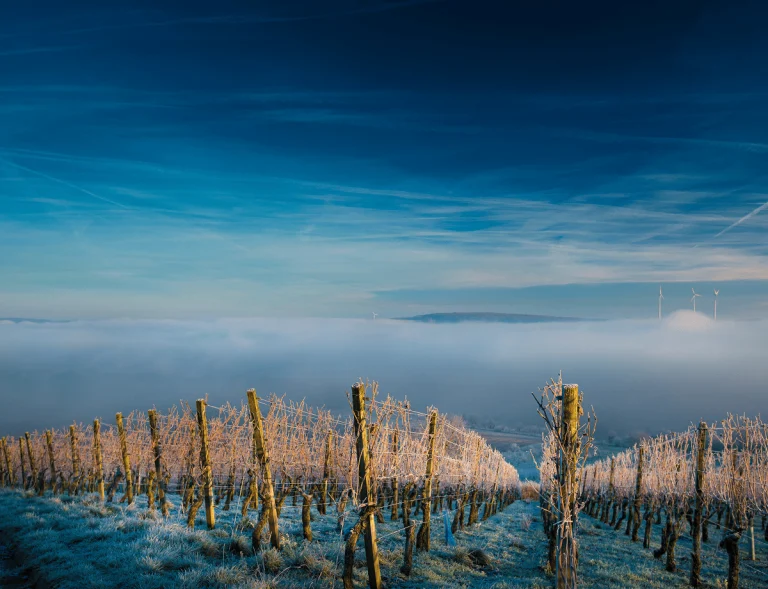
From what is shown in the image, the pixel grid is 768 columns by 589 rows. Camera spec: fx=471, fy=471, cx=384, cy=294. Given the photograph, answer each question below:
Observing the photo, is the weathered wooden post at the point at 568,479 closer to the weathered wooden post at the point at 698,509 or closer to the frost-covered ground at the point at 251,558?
the frost-covered ground at the point at 251,558

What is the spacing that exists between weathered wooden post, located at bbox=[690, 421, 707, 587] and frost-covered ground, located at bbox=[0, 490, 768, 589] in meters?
0.43

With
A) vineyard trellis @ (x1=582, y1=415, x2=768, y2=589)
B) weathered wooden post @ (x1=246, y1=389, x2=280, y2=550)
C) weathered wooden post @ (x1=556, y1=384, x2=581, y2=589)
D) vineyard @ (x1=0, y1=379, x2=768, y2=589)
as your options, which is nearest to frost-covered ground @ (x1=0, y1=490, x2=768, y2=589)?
vineyard @ (x1=0, y1=379, x2=768, y2=589)

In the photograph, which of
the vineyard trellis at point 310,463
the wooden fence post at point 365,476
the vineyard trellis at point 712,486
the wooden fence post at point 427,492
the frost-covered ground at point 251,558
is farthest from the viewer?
the vineyard trellis at point 712,486

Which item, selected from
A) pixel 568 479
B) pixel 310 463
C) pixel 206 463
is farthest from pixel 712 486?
pixel 206 463

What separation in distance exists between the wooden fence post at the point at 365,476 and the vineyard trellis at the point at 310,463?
0.02 meters

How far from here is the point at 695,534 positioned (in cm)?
1235

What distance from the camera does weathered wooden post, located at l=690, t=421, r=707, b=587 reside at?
1170 cm

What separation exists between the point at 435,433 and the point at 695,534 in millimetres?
7411

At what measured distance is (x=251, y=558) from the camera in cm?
1002

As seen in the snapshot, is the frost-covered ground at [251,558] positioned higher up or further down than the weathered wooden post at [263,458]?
further down

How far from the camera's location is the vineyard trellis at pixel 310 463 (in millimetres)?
9914

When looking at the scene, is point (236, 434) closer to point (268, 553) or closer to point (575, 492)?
point (268, 553)

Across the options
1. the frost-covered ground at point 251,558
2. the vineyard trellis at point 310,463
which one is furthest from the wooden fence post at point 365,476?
the frost-covered ground at point 251,558

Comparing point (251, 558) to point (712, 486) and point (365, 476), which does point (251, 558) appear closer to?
point (365, 476)
